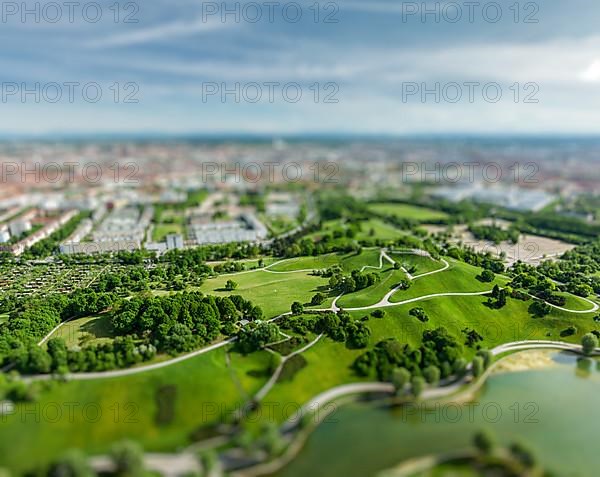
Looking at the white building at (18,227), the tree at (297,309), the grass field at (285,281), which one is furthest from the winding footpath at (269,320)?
the white building at (18,227)

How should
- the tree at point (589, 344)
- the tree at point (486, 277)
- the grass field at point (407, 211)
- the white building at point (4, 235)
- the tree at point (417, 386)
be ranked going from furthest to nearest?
the grass field at point (407, 211), the white building at point (4, 235), the tree at point (486, 277), the tree at point (589, 344), the tree at point (417, 386)

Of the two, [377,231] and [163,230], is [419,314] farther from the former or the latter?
[163,230]

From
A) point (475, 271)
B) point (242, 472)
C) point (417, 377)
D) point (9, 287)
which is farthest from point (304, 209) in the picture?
point (242, 472)

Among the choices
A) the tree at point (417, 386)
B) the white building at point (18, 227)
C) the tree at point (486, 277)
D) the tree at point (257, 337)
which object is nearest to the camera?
the tree at point (417, 386)

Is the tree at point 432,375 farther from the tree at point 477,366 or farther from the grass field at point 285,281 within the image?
the grass field at point 285,281

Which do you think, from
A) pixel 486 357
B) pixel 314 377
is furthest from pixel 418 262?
pixel 314 377

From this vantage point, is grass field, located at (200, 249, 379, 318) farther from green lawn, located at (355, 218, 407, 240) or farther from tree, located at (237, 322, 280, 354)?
green lawn, located at (355, 218, 407, 240)

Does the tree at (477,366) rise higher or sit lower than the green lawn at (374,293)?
lower

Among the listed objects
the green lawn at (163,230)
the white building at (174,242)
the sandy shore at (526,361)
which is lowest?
the sandy shore at (526,361)

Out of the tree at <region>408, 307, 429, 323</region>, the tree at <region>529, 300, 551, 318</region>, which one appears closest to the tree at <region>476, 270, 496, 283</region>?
the tree at <region>529, 300, 551, 318</region>
